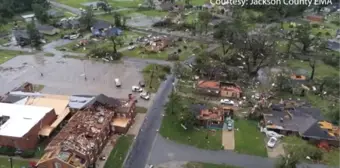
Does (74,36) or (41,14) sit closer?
(74,36)

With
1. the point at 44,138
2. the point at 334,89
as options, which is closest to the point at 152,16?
the point at 334,89

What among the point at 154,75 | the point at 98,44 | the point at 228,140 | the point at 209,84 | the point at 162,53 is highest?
the point at 98,44

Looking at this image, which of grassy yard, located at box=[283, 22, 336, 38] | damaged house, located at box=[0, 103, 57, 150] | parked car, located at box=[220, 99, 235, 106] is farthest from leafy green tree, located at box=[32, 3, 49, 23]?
grassy yard, located at box=[283, 22, 336, 38]

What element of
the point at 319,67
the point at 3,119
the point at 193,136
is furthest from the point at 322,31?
the point at 3,119

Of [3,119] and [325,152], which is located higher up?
[3,119]

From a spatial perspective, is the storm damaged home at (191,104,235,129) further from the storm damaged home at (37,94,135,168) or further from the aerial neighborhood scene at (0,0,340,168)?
the storm damaged home at (37,94,135,168)

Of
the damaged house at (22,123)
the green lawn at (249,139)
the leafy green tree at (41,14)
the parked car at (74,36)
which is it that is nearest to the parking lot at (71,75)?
the damaged house at (22,123)

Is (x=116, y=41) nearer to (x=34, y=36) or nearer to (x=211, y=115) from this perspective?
(x=34, y=36)
